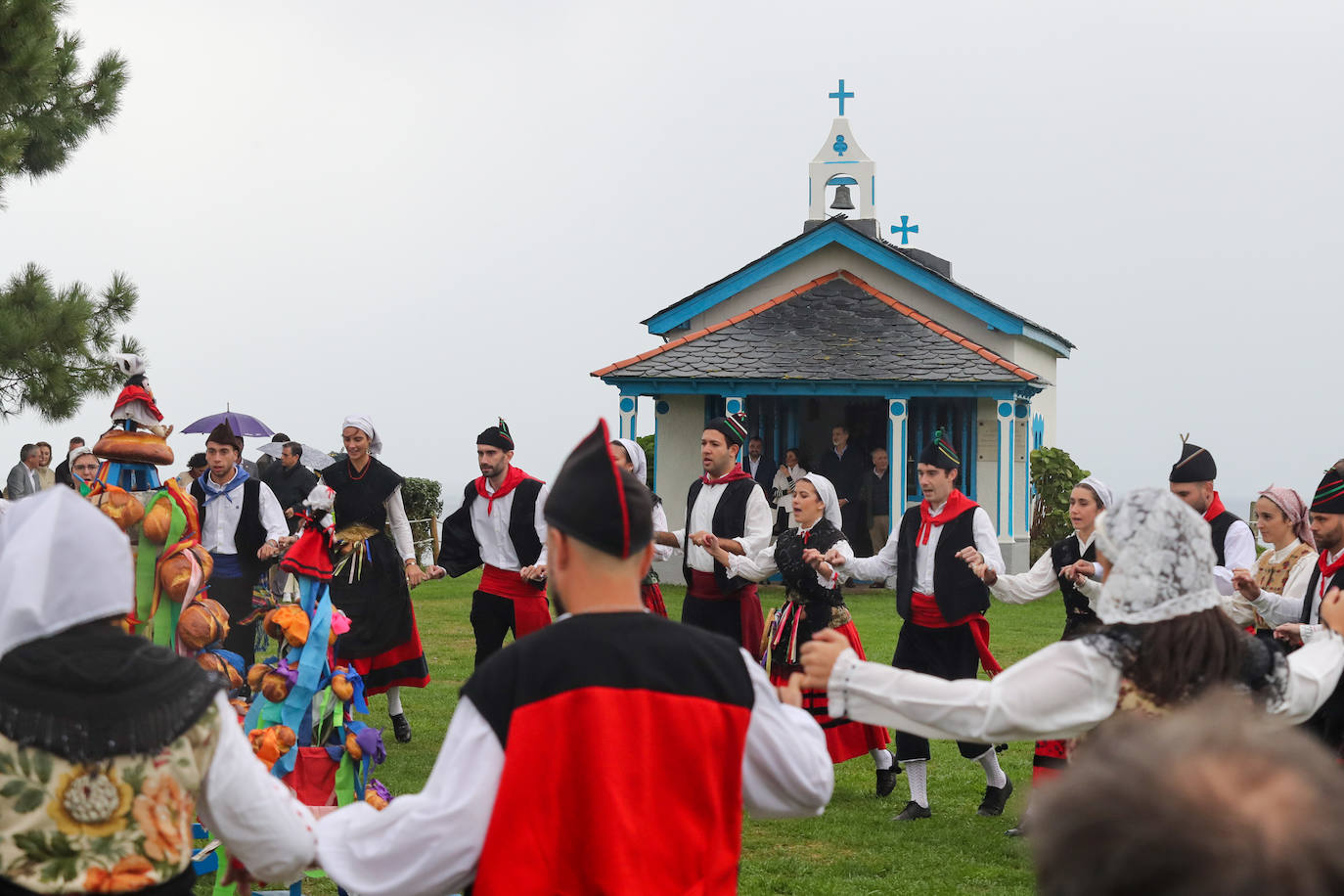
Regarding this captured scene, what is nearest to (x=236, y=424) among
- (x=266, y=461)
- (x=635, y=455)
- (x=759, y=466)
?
(x=266, y=461)

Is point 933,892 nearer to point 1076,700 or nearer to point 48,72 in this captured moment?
point 1076,700

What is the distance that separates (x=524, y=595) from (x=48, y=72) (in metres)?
10.5

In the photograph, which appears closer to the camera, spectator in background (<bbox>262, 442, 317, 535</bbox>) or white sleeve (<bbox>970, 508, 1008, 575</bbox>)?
white sleeve (<bbox>970, 508, 1008, 575</bbox>)

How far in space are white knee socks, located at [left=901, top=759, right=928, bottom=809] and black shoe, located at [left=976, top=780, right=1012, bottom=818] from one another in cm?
33

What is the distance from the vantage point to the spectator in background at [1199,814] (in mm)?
1037

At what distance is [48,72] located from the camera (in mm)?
15484

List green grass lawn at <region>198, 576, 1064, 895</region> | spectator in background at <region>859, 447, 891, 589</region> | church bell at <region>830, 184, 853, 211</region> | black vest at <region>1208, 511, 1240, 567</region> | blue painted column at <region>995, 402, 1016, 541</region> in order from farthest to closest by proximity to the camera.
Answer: church bell at <region>830, 184, 853, 211</region>
spectator in background at <region>859, 447, 891, 589</region>
blue painted column at <region>995, 402, 1016, 541</region>
black vest at <region>1208, 511, 1240, 567</region>
green grass lawn at <region>198, 576, 1064, 895</region>

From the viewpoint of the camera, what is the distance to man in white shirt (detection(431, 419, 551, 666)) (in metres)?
8.74

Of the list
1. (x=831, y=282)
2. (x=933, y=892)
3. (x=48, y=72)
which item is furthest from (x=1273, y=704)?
(x=831, y=282)

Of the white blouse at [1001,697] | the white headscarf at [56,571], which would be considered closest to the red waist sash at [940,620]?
the white blouse at [1001,697]

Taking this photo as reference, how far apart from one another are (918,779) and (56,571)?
5714 mm

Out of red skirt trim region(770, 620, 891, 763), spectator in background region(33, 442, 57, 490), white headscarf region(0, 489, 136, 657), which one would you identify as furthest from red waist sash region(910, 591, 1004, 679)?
spectator in background region(33, 442, 57, 490)

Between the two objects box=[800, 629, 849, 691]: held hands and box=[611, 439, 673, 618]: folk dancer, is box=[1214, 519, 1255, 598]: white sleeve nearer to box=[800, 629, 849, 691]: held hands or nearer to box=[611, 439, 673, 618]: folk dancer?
box=[611, 439, 673, 618]: folk dancer

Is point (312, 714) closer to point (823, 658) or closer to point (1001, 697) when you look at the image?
point (823, 658)
